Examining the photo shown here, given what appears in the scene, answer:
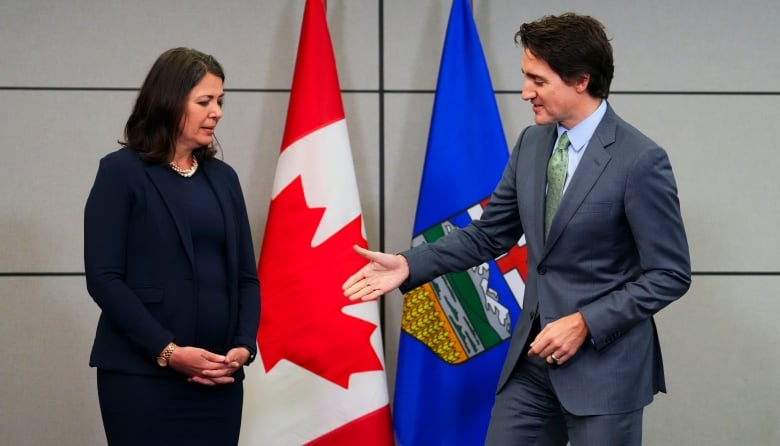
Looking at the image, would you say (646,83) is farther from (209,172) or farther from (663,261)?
(209,172)

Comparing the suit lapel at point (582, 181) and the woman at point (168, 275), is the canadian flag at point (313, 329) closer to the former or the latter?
the woman at point (168, 275)

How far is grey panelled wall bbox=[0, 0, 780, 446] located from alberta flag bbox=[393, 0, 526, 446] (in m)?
0.31

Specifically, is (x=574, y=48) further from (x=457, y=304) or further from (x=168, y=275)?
(x=457, y=304)

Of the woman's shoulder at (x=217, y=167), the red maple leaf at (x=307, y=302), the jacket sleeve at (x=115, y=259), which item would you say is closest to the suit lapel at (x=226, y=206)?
the woman's shoulder at (x=217, y=167)

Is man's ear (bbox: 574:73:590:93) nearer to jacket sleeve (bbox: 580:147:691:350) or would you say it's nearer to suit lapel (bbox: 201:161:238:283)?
jacket sleeve (bbox: 580:147:691:350)

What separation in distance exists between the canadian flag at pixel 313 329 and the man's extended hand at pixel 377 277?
767 mm

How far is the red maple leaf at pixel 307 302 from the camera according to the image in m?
2.87

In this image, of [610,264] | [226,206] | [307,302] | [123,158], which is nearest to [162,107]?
[123,158]

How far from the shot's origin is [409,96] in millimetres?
3332

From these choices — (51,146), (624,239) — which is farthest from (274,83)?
(624,239)

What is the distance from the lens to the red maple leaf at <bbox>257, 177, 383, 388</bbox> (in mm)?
2869

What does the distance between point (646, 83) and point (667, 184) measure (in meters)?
1.59

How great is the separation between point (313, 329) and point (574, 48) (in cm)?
134

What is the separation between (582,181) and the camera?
196 centimetres
